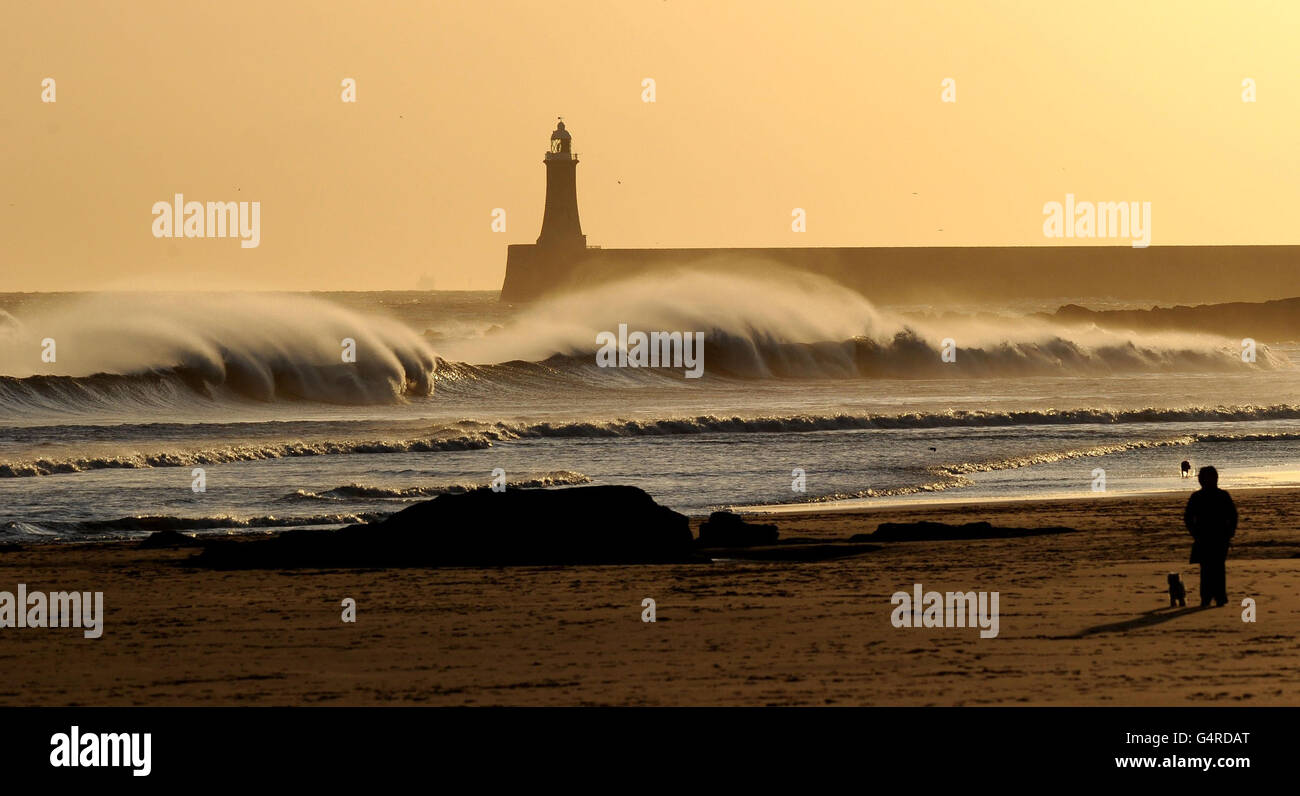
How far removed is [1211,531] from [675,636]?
3154 mm

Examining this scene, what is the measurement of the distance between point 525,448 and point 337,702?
17.6 metres

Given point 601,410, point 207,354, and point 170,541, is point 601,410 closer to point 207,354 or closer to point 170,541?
point 207,354

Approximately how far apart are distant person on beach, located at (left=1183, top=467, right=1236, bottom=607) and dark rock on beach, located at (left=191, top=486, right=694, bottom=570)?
3.85 metres

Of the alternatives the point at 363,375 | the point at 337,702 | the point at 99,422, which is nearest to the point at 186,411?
the point at 99,422

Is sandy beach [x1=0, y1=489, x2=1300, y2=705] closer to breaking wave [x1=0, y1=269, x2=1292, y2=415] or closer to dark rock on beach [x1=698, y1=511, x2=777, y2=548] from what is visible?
dark rock on beach [x1=698, y1=511, x2=777, y2=548]

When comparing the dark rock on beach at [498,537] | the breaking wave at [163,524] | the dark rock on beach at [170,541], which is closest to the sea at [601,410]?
the breaking wave at [163,524]

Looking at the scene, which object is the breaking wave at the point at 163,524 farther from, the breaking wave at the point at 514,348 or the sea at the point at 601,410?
the breaking wave at the point at 514,348

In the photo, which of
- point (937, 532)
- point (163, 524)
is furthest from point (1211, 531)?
point (163, 524)

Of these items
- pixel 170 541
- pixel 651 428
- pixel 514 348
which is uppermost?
pixel 514 348

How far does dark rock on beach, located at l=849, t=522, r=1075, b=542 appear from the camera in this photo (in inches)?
507

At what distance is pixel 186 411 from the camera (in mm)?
31391

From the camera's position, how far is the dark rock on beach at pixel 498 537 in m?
11.7

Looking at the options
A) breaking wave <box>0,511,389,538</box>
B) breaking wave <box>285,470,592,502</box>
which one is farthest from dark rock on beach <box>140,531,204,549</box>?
breaking wave <box>285,470,592,502</box>

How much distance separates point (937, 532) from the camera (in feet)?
42.8
